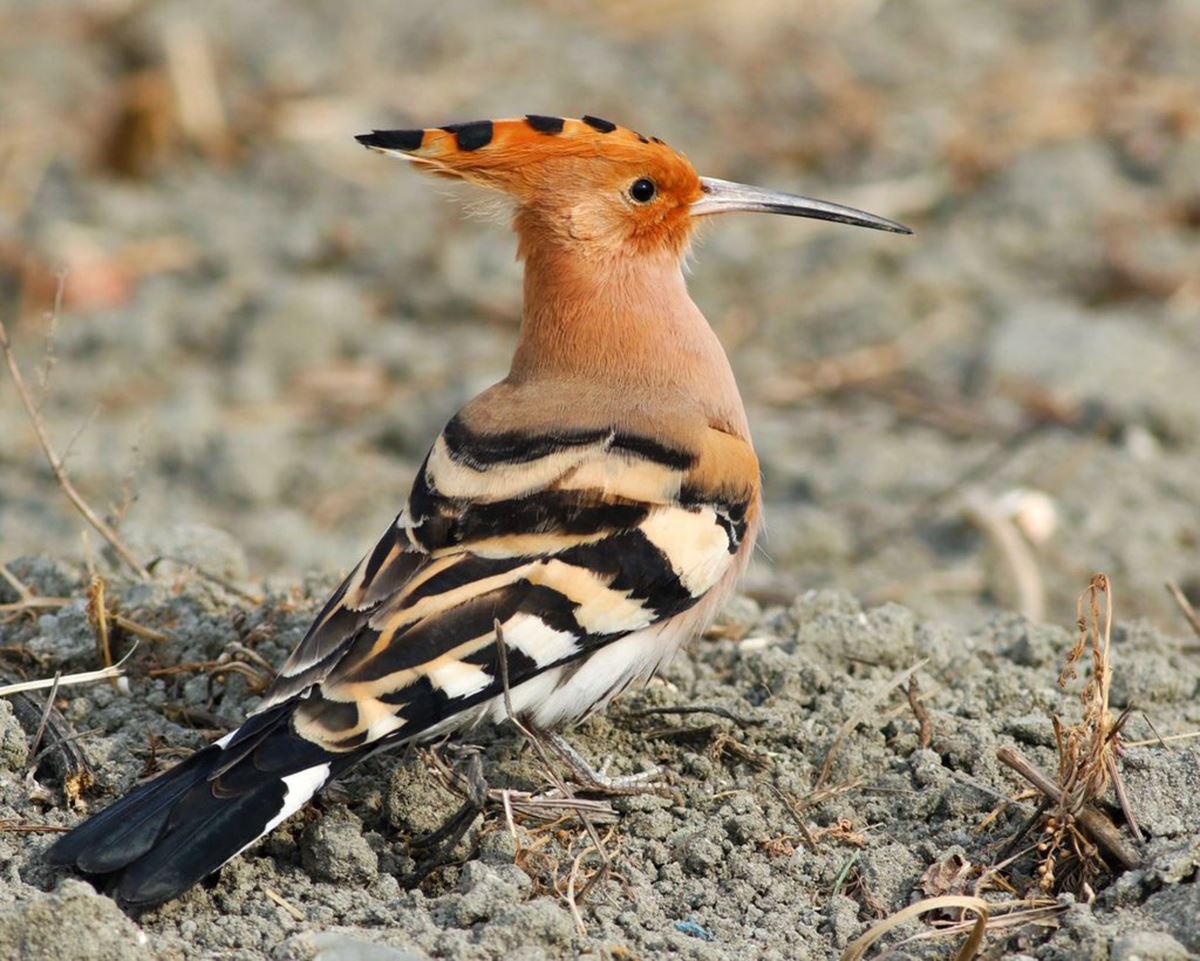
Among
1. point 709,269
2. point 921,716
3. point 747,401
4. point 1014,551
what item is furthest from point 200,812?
point 709,269

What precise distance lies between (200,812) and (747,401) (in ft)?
10.9

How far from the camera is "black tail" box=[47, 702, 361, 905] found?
2605 millimetres

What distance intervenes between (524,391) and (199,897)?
3.75ft

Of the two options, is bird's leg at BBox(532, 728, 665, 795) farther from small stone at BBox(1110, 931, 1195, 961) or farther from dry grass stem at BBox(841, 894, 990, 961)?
small stone at BBox(1110, 931, 1195, 961)

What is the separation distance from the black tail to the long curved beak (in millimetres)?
1482

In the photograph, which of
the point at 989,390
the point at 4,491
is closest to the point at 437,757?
the point at 4,491

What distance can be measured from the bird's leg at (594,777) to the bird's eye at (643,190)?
3.60ft

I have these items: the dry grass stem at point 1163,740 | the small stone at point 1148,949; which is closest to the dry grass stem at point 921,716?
the dry grass stem at point 1163,740

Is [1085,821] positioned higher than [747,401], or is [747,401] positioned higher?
[1085,821]

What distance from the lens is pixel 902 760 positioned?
10.4 ft

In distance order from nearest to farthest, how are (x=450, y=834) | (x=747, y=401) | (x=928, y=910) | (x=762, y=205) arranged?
(x=928, y=910) → (x=450, y=834) → (x=762, y=205) → (x=747, y=401)

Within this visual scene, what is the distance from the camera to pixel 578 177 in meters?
3.61

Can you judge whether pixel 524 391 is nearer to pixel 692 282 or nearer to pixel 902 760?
pixel 902 760

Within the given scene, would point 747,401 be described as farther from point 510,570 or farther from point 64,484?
point 510,570
